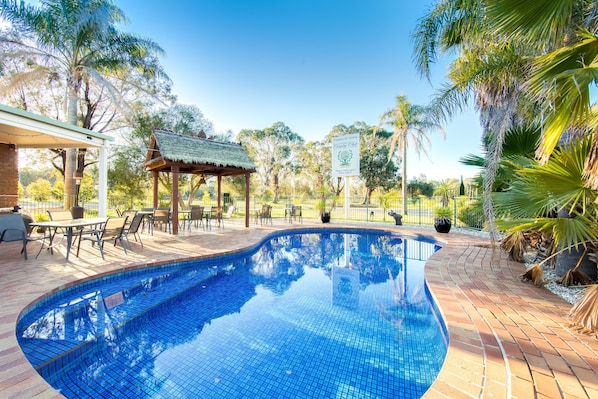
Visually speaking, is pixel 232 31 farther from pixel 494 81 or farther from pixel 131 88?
pixel 494 81

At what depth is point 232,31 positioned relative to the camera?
12.6 metres

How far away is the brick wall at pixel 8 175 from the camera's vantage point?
9172 millimetres

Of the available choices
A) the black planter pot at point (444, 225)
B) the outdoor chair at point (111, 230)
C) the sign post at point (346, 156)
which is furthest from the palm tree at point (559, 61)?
the sign post at point (346, 156)

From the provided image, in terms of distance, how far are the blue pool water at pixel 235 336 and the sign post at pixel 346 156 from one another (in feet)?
31.8

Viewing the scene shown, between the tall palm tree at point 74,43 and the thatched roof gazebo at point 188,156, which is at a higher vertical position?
the tall palm tree at point 74,43

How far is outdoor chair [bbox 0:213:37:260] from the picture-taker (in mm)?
5418

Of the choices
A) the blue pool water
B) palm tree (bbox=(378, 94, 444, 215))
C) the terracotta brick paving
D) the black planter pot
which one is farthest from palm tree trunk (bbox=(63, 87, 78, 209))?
palm tree (bbox=(378, 94, 444, 215))

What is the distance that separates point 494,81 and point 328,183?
29.6m

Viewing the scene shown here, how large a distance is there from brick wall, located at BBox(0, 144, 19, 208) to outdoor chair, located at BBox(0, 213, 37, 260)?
5399mm

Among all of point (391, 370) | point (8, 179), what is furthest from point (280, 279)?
point (8, 179)

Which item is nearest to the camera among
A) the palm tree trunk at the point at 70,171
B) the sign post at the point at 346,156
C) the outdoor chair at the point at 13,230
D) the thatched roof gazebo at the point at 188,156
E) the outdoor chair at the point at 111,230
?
the outdoor chair at the point at 13,230

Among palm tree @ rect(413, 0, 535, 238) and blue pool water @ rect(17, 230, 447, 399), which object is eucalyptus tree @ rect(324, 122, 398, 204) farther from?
blue pool water @ rect(17, 230, 447, 399)

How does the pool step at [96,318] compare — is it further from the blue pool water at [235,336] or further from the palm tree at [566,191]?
the palm tree at [566,191]

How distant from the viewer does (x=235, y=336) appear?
3424mm
